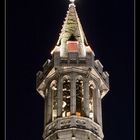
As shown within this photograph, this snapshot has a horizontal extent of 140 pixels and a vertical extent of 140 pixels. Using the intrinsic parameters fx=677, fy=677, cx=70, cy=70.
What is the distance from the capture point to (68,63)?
177ft

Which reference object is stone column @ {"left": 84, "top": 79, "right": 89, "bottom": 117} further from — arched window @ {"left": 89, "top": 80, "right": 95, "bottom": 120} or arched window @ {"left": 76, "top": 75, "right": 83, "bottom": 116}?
arched window @ {"left": 89, "top": 80, "right": 95, "bottom": 120}

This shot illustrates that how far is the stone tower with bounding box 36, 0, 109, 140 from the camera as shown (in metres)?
50.3

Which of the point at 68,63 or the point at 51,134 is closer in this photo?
the point at 51,134

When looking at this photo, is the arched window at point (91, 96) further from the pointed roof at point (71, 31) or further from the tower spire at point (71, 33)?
the pointed roof at point (71, 31)

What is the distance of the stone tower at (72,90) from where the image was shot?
165 ft

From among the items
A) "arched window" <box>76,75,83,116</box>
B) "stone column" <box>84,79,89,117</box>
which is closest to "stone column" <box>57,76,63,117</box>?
"arched window" <box>76,75,83,116</box>

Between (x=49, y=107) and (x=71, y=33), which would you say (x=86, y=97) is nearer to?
(x=49, y=107)

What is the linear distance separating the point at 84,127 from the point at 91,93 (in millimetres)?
5264

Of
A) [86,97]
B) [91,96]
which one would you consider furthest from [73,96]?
[91,96]

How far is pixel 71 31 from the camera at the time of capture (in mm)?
58562
